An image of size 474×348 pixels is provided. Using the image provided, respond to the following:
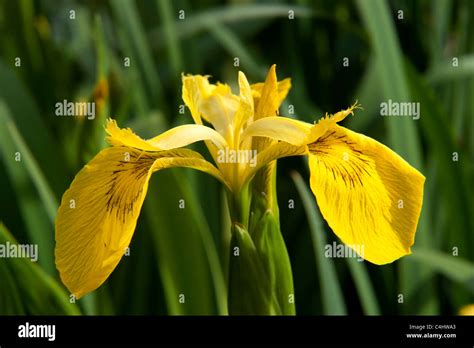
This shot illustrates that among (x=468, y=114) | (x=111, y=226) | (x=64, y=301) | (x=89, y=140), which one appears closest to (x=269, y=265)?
(x=111, y=226)

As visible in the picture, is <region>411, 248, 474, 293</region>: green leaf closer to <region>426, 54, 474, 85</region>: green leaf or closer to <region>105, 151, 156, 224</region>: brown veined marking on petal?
<region>426, 54, 474, 85</region>: green leaf

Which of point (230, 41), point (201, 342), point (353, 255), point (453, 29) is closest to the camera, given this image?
point (201, 342)

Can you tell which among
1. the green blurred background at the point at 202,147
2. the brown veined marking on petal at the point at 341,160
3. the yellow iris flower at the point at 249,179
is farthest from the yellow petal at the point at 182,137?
the green blurred background at the point at 202,147

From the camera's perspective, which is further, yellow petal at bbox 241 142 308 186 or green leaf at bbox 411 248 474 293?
green leaf at bbox 411 248 474 293

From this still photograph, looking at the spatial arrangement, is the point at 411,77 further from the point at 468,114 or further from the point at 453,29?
the point at 453,29

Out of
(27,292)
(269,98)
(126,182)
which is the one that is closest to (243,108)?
(269,98)

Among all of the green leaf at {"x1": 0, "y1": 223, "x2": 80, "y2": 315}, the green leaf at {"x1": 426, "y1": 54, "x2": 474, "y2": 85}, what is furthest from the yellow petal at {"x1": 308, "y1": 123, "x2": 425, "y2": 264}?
the green leaf at {"x1": 426, "y1": 54, "x2": 474, "y2": 85}
